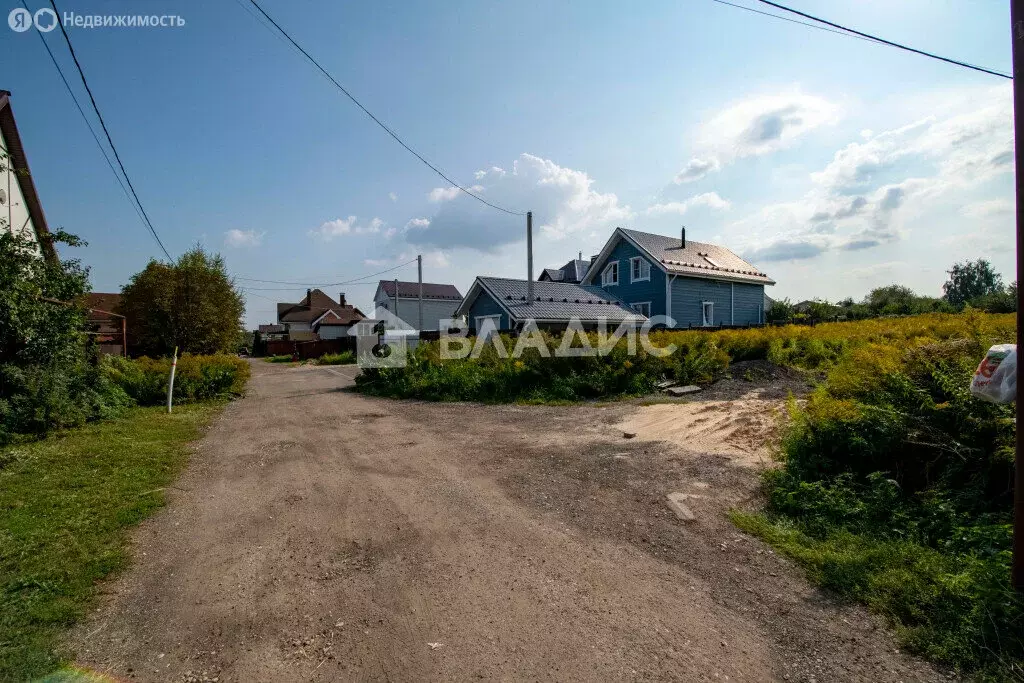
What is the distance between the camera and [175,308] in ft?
64.8

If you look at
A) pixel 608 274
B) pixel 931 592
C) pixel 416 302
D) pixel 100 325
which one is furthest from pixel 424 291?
pixel 931 592

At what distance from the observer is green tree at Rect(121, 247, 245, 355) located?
19533 millimetres

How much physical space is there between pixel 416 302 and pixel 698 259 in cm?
3026

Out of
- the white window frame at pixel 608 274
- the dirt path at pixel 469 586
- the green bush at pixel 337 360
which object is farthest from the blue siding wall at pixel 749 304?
the dirt path at pixel 469 586

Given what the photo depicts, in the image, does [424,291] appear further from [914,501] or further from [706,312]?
[914,501]

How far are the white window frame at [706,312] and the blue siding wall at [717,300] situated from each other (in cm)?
10

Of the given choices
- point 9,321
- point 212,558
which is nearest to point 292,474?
point 212,558

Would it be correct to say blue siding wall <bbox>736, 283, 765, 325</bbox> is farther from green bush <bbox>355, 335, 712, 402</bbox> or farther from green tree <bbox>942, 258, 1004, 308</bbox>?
green tree <bbox>942, 258, 1004, 308</bbox>

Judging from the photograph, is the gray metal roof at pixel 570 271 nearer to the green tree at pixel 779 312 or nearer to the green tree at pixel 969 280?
the green tree at pixel 779 312

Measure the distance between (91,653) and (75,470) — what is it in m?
4.25

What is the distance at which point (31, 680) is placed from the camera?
2.22 meters

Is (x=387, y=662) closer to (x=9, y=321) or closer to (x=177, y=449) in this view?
(x=177, y=449)

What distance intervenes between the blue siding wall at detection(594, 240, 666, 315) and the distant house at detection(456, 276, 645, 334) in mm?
1105

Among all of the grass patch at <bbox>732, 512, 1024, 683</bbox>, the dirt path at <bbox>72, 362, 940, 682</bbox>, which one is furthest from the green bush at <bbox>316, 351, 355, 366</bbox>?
the grass patch at <bbox>732, 512, 1024, 683</bbox>
